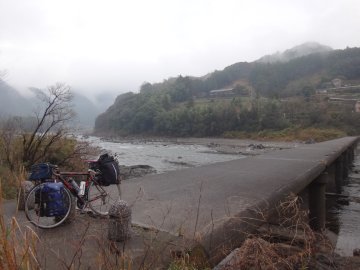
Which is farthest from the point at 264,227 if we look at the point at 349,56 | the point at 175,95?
the point at 349,56

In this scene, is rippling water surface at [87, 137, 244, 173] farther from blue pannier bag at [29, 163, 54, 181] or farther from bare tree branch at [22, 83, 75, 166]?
blue pannier bag at [29, 163, 54, 181]

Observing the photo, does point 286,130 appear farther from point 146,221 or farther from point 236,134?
point 146,221

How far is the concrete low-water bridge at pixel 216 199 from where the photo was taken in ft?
14.1

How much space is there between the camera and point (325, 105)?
254ft

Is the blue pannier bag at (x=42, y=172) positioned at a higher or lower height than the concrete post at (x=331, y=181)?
higher

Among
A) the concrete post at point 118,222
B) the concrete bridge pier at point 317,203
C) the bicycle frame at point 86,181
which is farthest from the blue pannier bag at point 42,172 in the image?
the concrete bridge pier at point 317,203

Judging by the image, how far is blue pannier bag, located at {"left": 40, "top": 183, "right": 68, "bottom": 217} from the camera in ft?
13.1

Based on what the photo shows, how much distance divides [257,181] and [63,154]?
34.2 feet

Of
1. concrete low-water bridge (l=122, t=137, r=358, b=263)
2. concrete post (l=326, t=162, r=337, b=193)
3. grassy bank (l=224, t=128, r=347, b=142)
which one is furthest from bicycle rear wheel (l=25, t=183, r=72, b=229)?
grassy bank (l=224, t=128, r=347, b=142)

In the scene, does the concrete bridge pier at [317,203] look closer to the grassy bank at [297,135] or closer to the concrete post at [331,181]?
the concrete post at [331,181]

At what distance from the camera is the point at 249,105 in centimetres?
8356

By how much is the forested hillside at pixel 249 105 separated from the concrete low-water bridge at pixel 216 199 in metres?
60.4

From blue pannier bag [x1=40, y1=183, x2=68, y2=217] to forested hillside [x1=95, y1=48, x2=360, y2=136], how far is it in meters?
67.7

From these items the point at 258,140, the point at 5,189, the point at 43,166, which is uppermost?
the point at 43,166
